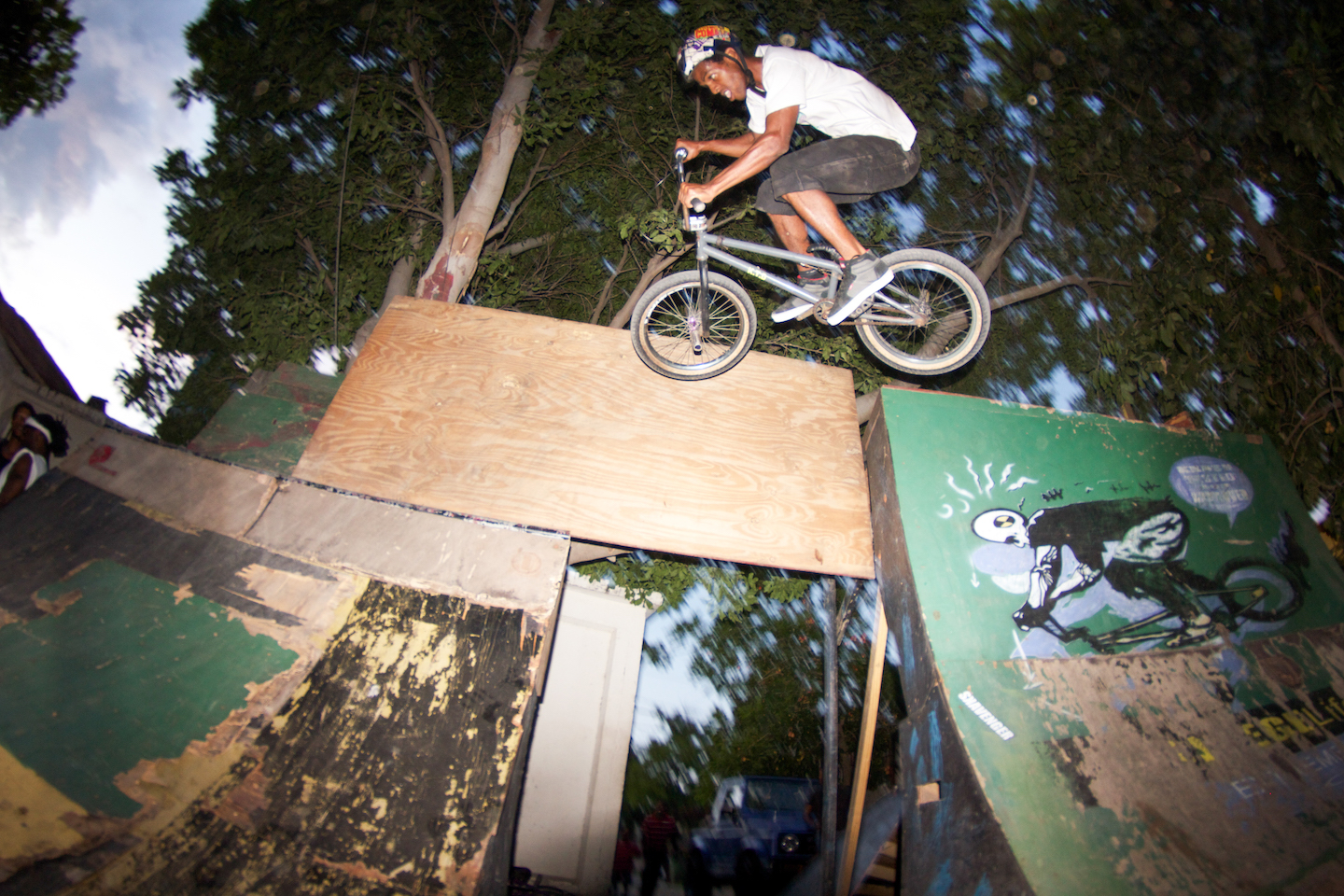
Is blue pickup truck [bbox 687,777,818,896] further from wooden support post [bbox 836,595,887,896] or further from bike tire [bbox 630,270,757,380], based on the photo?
bike tire [bbox 630,270,757,380]

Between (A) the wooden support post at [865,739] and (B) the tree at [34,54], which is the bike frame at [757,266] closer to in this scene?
(A) the wooden support post at [865,739]

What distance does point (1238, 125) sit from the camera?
5.09 m

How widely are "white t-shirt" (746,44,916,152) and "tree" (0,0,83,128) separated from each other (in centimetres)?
1066

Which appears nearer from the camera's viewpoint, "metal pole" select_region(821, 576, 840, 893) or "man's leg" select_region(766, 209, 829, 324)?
"man's leg" select_region(766, 209, 829, 324)

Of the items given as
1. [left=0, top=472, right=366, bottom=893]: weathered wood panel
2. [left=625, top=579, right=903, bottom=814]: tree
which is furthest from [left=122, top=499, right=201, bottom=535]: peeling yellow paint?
[left=625, top=579, right=903, bottom=814]: tree

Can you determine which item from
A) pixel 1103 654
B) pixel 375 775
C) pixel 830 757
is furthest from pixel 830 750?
pixel 375 775

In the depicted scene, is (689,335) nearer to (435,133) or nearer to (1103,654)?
(1103,654)

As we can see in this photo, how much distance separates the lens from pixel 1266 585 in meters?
Answer: 3.31

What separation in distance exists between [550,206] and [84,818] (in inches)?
358

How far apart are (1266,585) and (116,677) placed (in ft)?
19.5

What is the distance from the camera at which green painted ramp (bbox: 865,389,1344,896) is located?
7.78 ft

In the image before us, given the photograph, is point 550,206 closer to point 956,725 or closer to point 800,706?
point 956,725

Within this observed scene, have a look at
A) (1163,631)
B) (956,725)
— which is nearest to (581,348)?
(956,725)

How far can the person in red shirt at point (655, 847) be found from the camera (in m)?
10.8
